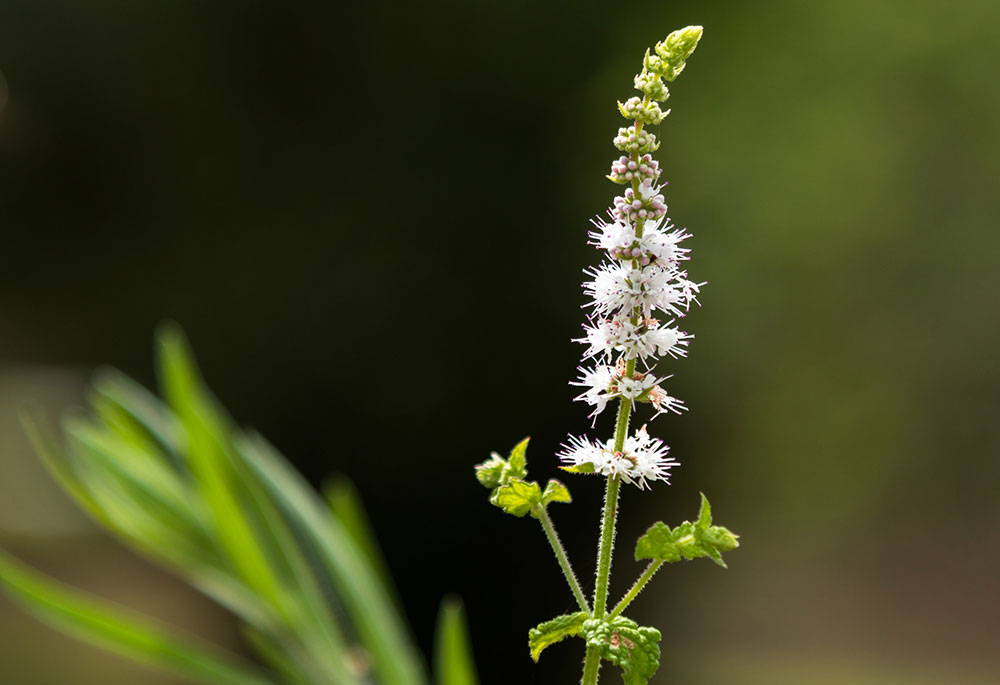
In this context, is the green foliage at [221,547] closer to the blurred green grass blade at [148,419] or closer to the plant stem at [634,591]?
the blurred green grass blade at [148,419]

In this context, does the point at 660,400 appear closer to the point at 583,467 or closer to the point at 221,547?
the point at 583,467

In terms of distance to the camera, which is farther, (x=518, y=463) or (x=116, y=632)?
(x=116, y=632)

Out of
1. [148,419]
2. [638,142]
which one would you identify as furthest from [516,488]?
[148,419]

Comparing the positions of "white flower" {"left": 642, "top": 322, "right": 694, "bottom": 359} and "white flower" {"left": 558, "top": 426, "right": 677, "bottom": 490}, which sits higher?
"white flower" {"left": 642, "top": 322, "right": 694, "bottom": 359}

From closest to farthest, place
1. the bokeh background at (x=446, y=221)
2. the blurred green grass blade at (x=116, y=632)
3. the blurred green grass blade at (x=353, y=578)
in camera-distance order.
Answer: the blurred green grass blade at (x=116, y=632) < the blurred green grass blade at (x=353, y=578) < the bokeh background at (x=446, y=221)

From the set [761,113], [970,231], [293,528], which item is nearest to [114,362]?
[761,113]

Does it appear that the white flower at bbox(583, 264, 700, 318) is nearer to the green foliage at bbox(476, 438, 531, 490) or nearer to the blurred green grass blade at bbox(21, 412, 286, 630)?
the green foliage at bbox(476, 438, 531, 490)

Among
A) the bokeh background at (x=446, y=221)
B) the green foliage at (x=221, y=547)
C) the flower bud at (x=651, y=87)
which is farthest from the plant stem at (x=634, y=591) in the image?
the bokeh background at (x=446, y=221)

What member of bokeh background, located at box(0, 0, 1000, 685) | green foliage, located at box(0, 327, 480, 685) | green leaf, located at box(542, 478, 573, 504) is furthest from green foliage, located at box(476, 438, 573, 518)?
bokeh background, located at box(0, 0, 1000, 685)
